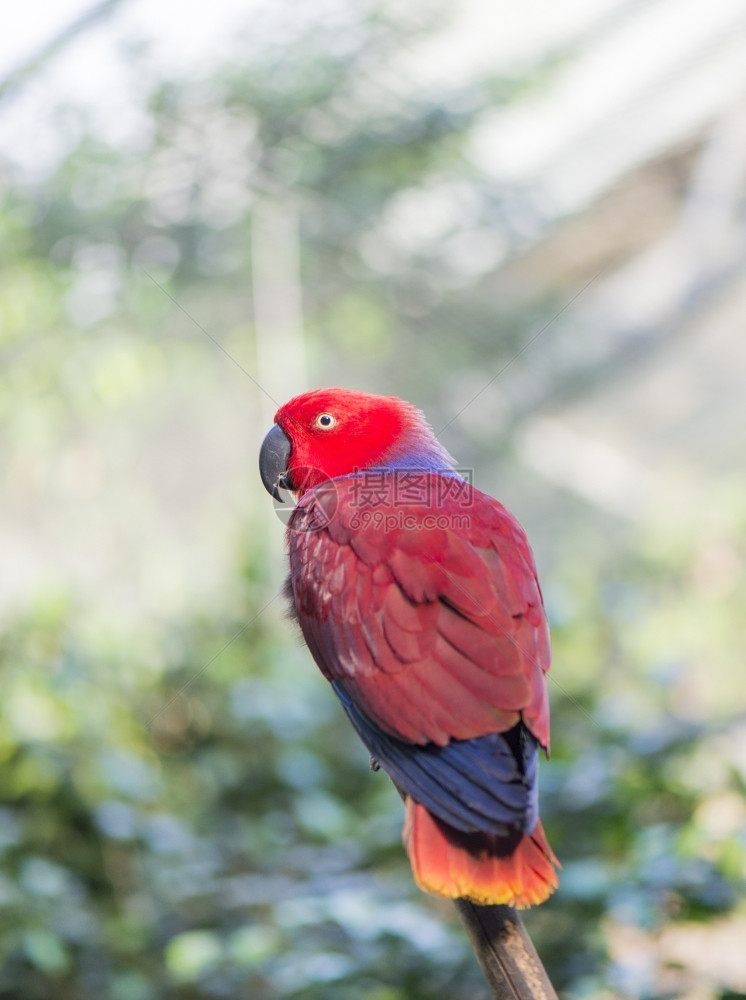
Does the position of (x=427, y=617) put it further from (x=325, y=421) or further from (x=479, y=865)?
(x=325, y=421)

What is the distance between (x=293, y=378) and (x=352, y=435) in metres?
1.35

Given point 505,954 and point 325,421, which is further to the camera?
point 325,421

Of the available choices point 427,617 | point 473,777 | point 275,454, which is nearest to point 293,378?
point 275,454

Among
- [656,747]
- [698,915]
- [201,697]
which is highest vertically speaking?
[201,697]

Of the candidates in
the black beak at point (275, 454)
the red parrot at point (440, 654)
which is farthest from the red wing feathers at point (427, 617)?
the black beak at point (275, 454)

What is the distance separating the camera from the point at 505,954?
881 millimetres

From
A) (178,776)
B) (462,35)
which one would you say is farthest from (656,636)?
(462,35)

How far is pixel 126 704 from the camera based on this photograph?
7.66ft

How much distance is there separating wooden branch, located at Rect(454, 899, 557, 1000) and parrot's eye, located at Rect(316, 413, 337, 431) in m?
0.68

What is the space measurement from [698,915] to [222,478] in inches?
76.6

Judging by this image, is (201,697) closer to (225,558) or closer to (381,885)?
(225,558)

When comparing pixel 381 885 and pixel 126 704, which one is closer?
pixel 381 885

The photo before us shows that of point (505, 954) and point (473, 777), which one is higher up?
point (473, 777)

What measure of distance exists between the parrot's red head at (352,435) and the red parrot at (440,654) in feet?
0.34
